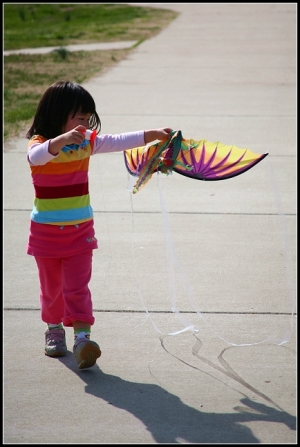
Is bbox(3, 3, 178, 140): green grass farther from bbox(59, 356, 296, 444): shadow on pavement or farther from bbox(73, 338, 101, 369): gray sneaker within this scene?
bbox(59, 356, 296, 444): shadow on pavement

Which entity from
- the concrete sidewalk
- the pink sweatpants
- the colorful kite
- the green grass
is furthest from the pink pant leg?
the green grass

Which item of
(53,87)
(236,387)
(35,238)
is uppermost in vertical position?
Answer: (53,87)

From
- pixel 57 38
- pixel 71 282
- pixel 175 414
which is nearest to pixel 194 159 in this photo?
pixel 71 282

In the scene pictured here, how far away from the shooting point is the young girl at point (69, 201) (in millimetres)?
3387

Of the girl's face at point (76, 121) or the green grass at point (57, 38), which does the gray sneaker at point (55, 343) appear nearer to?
the girl's face at point (76, 121)

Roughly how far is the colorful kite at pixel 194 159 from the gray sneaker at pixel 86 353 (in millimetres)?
783

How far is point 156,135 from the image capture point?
3.42 meters

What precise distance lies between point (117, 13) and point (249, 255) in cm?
1972

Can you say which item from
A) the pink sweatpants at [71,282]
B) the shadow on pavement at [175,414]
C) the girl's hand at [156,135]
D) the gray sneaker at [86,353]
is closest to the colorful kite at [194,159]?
the girl's hand at [156,135]

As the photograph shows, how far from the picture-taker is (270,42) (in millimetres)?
15930

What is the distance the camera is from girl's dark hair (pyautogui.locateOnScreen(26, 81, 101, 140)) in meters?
3.39

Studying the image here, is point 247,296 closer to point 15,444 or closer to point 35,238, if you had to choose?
point 35,238

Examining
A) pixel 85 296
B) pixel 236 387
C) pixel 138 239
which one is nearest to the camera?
pixel 236 387

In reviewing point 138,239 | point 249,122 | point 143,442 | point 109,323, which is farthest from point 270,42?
point 143,442
